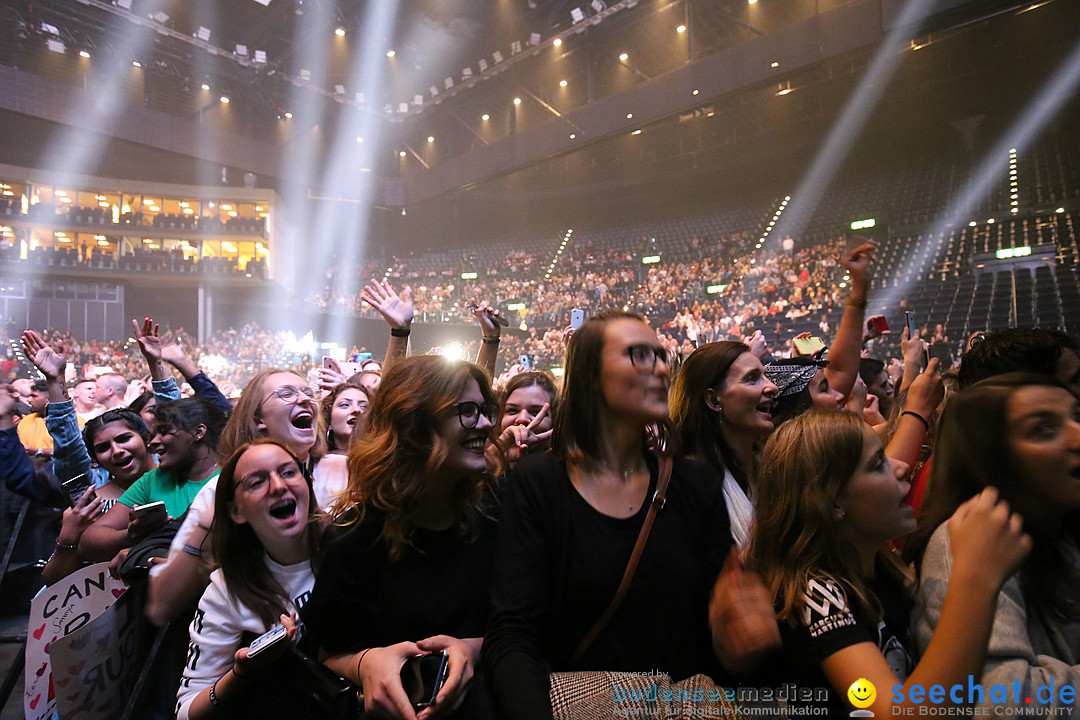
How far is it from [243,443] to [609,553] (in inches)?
63.2

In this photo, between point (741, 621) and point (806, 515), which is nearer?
point (741, 621)

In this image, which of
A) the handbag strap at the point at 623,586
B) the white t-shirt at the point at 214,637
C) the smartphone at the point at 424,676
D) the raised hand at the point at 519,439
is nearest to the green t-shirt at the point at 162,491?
the white t-shirt at the point at 214,637

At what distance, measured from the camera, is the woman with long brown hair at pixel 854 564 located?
1157mm

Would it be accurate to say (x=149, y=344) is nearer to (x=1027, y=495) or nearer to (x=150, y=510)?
(x=150, y=510)

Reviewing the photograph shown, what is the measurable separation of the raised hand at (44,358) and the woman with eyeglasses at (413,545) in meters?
2.99

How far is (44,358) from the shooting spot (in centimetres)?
362

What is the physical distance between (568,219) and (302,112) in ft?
45.6

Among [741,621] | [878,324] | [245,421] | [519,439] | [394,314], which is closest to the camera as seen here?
[741,621]

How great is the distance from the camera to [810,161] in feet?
66.1

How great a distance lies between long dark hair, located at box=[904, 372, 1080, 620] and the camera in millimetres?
1332

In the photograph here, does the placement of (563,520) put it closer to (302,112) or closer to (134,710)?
(134,710)

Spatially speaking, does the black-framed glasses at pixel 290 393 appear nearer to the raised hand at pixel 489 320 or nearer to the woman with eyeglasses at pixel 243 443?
the woman with eyeglasses at pixel 243 443

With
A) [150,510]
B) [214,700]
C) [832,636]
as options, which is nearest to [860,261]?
[832,636]

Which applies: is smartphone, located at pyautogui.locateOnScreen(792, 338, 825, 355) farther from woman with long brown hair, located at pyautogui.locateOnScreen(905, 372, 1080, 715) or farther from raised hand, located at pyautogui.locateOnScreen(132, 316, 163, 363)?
raised hand, located at pyautogui.locateOnScreen(132, 316, 163, 363)
